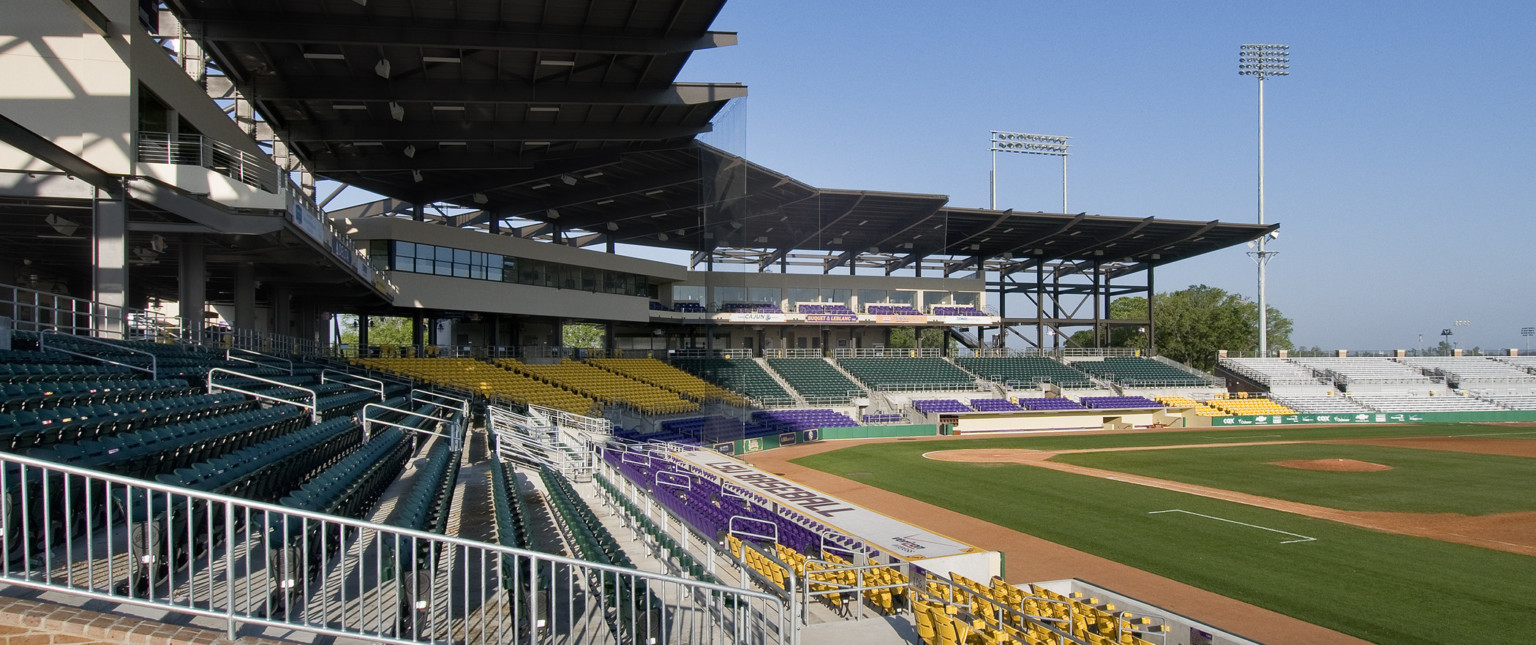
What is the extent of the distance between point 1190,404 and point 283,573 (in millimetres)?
56586

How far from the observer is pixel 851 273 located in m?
56.3

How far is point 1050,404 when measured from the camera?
50.8 meters

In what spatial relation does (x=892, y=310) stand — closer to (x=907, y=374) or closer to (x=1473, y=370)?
(x=907, y=374)

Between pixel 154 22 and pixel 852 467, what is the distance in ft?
81.4

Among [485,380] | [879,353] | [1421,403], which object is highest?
[879,353]

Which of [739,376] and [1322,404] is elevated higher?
[739,376]

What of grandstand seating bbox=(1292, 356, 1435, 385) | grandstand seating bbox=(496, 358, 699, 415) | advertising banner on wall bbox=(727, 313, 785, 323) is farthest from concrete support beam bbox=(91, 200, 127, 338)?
grandstand seating bbox=(1292, 356, 1435, 385)

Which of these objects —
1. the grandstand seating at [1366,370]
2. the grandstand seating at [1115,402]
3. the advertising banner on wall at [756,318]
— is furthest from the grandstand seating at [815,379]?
the grandstand seating at [1366,370]

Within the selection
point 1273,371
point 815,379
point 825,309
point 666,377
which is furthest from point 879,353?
point 1273,371

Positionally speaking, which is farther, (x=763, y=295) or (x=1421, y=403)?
(x=1421, y=403)

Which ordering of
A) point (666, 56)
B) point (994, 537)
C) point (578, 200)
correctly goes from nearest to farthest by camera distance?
point (994, 537) → point (666, 56) → point (578, 200)

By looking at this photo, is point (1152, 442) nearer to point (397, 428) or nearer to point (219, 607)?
point (397, 428)

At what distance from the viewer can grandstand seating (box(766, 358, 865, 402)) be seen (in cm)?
4788

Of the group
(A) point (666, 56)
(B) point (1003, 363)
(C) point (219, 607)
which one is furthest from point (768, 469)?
(B) point (1003, 363)
